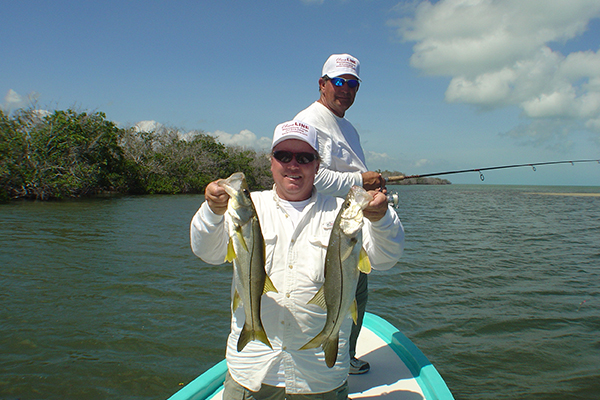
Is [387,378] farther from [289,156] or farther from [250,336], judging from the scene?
[289,156]

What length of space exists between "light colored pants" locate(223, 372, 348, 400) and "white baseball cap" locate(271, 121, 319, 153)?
1850 millimetres

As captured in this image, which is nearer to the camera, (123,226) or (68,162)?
(123,226)

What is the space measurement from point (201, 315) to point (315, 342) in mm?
6635

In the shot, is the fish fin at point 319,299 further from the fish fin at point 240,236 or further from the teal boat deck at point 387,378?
the teal boat deck at point 387,378

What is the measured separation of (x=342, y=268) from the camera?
2260mm

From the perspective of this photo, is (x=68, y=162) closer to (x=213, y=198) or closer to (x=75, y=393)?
(x=75, y=393)

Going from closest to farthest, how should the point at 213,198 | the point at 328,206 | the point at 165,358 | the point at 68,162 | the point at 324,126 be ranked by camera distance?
the point at 213,198
the point at 328,206
the point at 324,126
the point at 165,358
the point at 68,162

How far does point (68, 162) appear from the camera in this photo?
33.2 m

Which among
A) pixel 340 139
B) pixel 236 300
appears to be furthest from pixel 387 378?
pixel 340 139

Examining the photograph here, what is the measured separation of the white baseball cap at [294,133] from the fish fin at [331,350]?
1.43 meters

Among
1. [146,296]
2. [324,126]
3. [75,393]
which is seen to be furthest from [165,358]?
[324,126]

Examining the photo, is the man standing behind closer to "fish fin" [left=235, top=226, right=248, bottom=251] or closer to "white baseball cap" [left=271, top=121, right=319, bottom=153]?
"white baseball cap" [left=271, top=121, right=319, bottom=153]

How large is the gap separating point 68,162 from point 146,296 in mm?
30086

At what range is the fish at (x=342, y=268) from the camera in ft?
7.10
